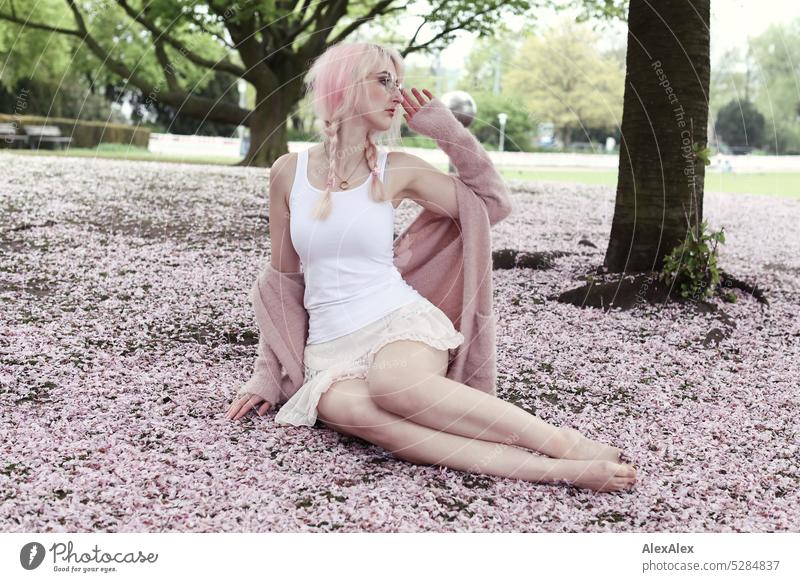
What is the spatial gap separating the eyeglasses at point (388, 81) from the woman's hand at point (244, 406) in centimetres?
177

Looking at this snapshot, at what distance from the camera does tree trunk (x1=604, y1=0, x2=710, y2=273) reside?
287 inches

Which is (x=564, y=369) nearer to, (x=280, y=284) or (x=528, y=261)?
(x=280, y=284)

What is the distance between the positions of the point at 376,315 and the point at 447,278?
0.50 m

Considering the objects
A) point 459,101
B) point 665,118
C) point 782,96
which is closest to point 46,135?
point 459,101

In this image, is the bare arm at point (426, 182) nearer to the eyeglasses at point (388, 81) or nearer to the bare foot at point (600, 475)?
the eyeglasses at point (388, 81)

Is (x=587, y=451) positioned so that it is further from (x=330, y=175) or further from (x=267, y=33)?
(x=267, y=33)

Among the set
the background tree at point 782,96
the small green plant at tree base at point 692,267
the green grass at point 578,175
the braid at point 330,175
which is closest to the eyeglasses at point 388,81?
the braid at point 330,175

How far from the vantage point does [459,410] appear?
3773 millimetres

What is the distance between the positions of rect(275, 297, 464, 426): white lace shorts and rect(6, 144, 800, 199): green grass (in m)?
14.3

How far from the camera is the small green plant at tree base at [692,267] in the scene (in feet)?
23.4

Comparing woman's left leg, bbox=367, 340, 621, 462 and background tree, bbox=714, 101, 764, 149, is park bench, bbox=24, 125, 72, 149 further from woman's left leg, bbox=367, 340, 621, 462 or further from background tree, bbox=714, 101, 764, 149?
background tree, bbox=714, 101, 764, 149

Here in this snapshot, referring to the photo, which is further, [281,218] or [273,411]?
[273,411]

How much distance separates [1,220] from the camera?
9.83 meters
